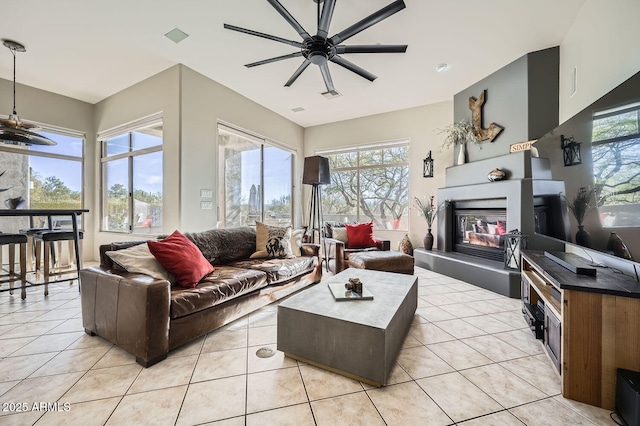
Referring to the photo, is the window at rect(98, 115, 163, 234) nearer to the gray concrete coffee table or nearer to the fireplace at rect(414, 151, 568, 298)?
the gray concrete coffee table

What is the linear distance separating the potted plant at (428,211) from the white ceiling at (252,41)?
191 cm

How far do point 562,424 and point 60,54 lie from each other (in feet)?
18.9

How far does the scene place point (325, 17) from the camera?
199cm

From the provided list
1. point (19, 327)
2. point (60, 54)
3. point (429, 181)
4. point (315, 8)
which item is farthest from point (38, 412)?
point (429, 181)

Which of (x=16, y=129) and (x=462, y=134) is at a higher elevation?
(x=462, y=134)

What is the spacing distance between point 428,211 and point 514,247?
1.70 meters

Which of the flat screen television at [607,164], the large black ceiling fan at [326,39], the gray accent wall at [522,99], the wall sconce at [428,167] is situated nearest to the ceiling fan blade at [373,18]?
the large black ceiling fan at [326,39]

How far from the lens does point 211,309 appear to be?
2033 millimetres

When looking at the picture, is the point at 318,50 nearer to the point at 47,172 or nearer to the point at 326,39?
the point at 326,39

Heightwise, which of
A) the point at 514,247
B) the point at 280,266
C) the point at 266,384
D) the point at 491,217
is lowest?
the point at 266,384

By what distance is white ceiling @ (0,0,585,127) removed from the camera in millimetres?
2545

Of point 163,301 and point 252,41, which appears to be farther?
point 252,41

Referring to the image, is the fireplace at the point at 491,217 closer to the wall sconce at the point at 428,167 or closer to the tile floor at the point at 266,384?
the wall sconce at the point at 428,167

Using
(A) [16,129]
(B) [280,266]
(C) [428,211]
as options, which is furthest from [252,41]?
(C) [428,211]
